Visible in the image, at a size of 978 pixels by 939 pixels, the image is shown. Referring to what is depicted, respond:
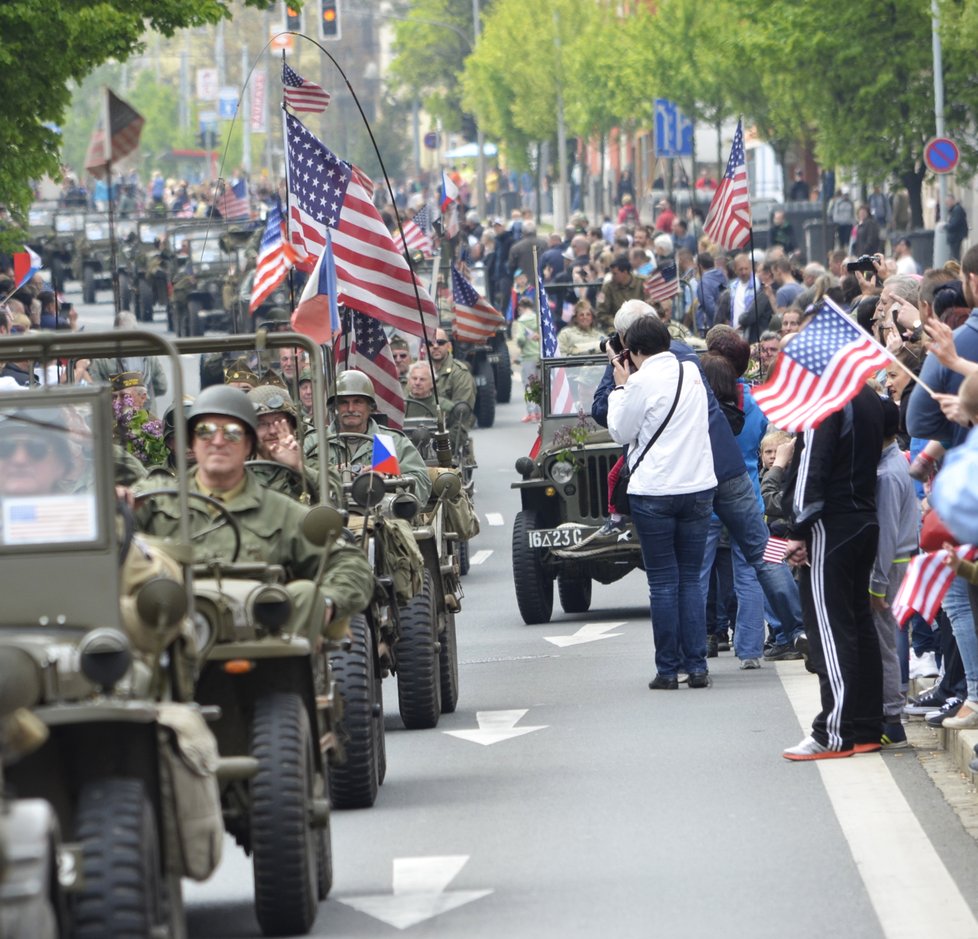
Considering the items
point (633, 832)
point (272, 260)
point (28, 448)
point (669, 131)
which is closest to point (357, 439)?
point (633, 832)

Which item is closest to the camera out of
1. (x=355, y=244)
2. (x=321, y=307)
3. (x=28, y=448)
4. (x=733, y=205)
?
(x=28, y=448)

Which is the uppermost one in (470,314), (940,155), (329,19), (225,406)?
(329,19)

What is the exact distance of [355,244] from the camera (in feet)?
50.1

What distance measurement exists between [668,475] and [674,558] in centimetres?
42

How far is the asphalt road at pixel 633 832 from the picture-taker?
7656 millimetres

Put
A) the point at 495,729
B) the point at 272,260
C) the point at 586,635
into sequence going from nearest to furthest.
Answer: the point at 495,729 < the point at 586,635 < the point at 272,260

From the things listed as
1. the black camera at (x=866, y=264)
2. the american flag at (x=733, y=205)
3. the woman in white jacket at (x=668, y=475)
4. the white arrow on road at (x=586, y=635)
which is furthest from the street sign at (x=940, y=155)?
the woman in white jacket at (x=668, y=475)

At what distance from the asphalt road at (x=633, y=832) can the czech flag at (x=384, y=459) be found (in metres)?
1.24

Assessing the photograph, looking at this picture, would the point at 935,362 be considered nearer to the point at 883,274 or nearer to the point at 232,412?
the point at 232,412

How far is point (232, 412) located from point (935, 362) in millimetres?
2839

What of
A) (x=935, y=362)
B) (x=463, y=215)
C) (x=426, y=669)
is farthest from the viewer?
(x=463, y=215)

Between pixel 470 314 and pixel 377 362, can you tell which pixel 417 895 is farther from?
pixel 470 314

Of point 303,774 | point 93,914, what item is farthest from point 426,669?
point 93,914

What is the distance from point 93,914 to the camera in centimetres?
559
